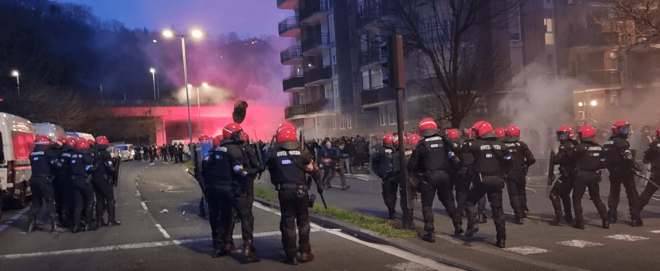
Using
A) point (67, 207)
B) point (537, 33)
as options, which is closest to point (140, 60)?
point (537, 33)

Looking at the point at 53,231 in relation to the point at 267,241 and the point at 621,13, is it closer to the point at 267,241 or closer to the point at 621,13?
the point at 267,241

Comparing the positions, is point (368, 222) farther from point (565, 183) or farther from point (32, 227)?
point (32, 227)

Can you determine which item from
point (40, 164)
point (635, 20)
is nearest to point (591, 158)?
point (635, 20)

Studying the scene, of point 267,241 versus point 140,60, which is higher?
point 140,60

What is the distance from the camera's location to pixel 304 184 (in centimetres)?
728

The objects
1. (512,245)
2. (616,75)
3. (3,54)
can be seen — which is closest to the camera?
(512,245)

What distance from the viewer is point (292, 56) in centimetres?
4891

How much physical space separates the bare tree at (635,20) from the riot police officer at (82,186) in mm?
11178

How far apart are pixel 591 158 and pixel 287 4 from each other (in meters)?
40.6

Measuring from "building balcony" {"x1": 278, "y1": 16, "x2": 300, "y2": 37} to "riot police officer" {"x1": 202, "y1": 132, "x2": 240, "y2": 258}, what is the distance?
39.6 metres

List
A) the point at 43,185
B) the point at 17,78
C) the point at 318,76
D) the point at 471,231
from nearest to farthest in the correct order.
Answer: the point at 471,231 < the point at 43,185 < the point at 17,78 < the point at 318,76

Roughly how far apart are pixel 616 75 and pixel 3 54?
118 ft

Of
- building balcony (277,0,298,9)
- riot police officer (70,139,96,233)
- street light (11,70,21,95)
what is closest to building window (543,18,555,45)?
building balcony (277,0,298,9)

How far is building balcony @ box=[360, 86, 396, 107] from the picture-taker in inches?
1226
